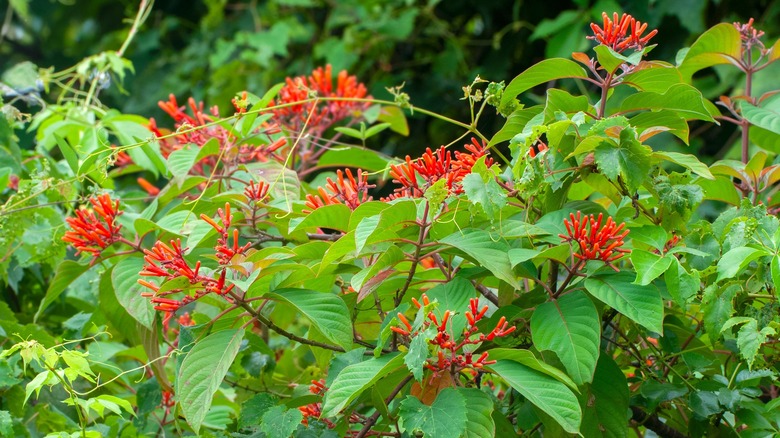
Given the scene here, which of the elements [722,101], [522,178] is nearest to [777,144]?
[722,101]

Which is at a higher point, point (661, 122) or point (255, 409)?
point (661, 122)

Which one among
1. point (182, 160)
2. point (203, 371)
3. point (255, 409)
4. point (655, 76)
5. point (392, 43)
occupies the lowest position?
point (392, 43)

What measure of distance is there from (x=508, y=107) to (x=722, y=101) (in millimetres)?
386

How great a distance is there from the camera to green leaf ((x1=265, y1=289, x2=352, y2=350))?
3.05 feet

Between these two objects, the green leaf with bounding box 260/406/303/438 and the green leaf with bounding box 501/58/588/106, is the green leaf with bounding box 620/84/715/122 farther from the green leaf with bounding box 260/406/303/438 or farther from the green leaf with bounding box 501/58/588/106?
the green leaf with bounding box 260/406/303/438

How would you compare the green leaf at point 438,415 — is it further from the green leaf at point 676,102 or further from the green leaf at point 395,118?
the green leaf at point 395,118

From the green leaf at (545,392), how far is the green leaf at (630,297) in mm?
102

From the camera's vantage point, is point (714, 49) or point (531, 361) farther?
point (714, 49)

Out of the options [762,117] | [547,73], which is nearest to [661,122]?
[547,73]

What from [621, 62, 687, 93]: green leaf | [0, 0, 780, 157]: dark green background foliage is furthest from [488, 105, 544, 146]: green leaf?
[0, 0, 780, 157]: dark green background foliage

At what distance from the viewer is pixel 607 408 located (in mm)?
960

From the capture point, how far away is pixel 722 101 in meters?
1.28

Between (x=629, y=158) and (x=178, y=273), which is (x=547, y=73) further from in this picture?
(x=178, y=273)

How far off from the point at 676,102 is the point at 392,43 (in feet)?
8.12
